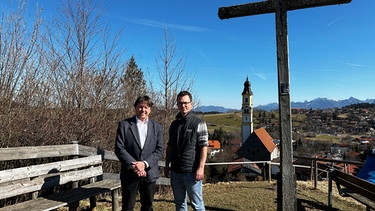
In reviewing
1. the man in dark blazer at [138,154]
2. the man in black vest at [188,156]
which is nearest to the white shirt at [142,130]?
the man in dark blazer at [138,154]

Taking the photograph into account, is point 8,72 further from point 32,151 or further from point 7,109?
point 32,151

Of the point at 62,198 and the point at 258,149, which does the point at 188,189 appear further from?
the point at 258,149

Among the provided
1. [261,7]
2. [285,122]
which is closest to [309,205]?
[285,122]

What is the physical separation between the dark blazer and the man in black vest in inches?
12.4

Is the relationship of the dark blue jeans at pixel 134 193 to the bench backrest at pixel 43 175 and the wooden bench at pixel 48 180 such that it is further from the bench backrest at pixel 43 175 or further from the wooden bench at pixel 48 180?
the bench backrest at pixel 43 175

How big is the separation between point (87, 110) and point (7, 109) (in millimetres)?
1965

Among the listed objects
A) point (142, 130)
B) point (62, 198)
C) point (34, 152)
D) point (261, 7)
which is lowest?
point (62, 198)

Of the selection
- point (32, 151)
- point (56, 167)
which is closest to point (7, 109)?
point (32, 151)

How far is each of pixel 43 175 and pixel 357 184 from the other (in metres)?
4.56

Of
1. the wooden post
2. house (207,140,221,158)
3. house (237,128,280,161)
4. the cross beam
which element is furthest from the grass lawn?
house (237,128,280,161)

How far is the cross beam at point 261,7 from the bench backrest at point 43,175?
121 inches

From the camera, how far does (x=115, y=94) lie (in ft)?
23.9

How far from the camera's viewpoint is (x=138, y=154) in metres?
3.38

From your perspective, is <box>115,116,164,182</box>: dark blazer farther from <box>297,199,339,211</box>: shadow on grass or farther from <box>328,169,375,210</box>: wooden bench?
<box>297,199,339,211</box>: shadow on grass
